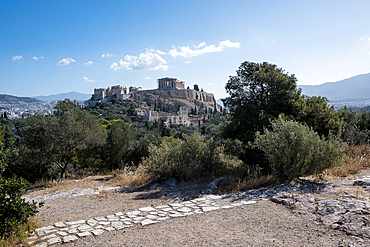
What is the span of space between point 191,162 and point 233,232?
356cm

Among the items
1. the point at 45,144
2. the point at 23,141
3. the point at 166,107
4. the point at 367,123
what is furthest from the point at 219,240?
the point at 166,107

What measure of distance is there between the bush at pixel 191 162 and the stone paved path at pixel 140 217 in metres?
1.58

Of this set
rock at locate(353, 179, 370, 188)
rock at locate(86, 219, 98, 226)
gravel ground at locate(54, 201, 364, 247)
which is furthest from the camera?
rock at locate(353, 179, 370, 188)

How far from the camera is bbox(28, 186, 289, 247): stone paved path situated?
11.1ft

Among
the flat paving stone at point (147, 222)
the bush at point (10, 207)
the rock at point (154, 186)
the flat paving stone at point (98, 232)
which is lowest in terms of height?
the rock at point (154, 186)

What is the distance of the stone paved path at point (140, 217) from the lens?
3.39m

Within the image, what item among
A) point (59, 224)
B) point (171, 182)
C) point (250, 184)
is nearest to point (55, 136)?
point (171, 182)

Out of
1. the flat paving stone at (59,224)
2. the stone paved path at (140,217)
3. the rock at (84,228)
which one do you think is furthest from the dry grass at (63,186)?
the rock at (84,228)

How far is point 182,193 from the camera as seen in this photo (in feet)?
18.3

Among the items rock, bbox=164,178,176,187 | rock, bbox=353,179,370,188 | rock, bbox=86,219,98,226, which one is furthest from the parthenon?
rock, bbox=86,219,98,226

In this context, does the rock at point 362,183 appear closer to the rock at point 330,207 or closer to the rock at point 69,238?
the rock at point 330,207

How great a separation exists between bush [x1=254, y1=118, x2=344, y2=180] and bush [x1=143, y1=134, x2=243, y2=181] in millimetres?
1767

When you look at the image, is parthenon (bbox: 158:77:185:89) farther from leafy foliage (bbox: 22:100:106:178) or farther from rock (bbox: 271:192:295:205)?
rock (bbox: 271:192:295:205)

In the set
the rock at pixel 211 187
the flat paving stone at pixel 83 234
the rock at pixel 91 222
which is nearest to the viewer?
the flat paving stone at pixel 83 234
